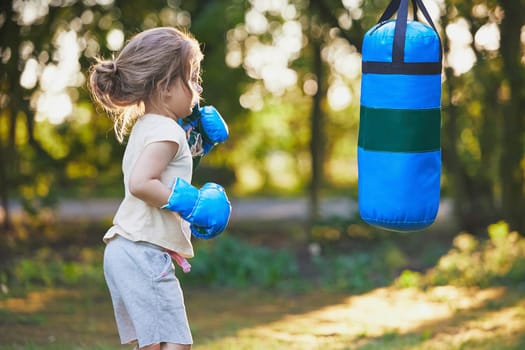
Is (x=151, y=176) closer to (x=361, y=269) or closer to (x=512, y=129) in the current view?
(x=361, y=269)

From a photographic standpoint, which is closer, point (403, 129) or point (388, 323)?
point (403, 129)

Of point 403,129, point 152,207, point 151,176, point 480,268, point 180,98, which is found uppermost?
point 180,98

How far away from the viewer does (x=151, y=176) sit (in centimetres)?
286

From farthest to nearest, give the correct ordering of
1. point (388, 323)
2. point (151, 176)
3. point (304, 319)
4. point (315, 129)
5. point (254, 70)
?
point (254, 70) → point (315, 129) → point (304, 319) → point (388, 323) → point (151, 176)

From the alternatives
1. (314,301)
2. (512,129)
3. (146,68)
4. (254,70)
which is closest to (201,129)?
(146,68)

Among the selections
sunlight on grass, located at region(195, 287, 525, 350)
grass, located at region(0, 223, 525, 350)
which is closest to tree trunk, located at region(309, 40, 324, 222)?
grass, located at region(0, 223, 525, 350)

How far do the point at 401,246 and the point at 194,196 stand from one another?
624 cm

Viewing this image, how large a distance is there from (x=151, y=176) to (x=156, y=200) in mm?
90

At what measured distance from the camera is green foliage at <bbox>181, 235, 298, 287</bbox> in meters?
6.93

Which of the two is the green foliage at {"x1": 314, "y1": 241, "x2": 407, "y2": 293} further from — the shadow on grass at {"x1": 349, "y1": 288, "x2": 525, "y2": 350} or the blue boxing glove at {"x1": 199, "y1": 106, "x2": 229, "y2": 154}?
the blue boxing glove at {"x1": 199, "y1": 106, "x2": 229, "y2": 154}

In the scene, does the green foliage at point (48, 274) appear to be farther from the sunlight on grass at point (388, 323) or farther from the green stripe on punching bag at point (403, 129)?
the green stripe on punching bag at point (403, 129)

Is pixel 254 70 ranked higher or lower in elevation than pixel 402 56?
higher

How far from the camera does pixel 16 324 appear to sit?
5.23m

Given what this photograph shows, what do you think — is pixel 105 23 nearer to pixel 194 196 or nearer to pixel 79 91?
pixel 79 91
